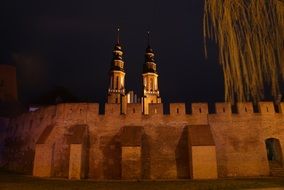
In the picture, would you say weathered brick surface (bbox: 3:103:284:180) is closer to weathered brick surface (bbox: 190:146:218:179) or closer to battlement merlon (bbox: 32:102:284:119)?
battlement merlon (bbox: 32:102:284:119)

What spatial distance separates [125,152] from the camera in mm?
14859

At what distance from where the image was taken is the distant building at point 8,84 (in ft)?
99.9

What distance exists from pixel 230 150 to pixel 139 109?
18.8 ft

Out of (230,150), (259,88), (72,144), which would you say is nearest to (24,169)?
(72,144)

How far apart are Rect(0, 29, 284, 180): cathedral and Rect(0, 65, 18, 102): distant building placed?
15.6 metres

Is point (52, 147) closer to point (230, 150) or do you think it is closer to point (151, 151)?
point (151, 151)

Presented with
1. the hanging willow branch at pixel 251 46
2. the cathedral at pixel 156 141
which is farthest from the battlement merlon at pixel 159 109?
the hanging willow branch at pixel 251 46

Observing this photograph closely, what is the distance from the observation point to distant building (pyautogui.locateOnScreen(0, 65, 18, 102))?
30.5m

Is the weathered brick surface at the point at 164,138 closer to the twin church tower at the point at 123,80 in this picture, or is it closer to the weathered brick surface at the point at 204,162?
the weathered brick surface at the point at 204,162

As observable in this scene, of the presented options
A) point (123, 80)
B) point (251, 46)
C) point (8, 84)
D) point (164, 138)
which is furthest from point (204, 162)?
point (123, 80)


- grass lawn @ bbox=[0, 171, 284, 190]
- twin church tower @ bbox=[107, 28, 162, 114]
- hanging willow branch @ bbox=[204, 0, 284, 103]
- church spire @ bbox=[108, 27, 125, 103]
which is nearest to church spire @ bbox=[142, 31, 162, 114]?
twin church tower @ bbox=[107, 28, 162, 114]

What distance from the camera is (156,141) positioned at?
53.6 feet

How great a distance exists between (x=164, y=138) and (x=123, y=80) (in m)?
25.0

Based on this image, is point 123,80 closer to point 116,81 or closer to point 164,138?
point 116,81
